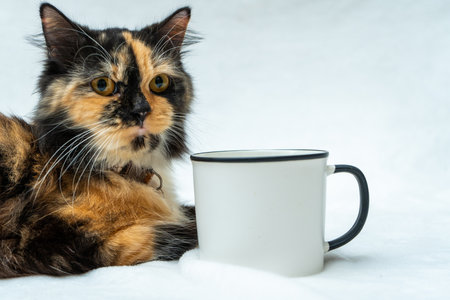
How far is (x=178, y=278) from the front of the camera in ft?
3.27

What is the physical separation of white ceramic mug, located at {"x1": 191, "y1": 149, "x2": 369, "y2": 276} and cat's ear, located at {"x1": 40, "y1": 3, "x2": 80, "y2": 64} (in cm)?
42

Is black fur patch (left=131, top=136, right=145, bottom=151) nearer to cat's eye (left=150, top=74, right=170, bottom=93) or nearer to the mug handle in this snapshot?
cat's eye (left=150, top=74, right=170, bottom=93)

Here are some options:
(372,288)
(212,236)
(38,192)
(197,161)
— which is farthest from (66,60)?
(372,288)

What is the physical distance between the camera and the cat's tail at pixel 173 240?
1133mm

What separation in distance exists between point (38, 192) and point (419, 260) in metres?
0.86

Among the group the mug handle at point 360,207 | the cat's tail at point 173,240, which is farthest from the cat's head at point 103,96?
the mug handle at point 360,207

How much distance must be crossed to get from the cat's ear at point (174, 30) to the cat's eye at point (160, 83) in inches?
3.8

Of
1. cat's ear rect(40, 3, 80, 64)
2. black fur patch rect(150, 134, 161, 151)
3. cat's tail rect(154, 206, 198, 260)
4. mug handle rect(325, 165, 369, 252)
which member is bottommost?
cat's tail rect(154, 206, 198, 260)

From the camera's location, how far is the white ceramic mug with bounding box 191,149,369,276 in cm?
93

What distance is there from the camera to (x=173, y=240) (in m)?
1.16

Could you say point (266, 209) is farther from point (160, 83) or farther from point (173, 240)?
point (160, 83)

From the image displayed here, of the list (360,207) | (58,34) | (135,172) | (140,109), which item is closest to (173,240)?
(135,172)

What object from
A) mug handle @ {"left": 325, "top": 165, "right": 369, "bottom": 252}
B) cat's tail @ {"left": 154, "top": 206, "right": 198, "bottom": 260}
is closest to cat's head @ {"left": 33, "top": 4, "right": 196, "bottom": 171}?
cat's tail @ {"left": 154, "top": 206, "right": 198, "bottom": 260}

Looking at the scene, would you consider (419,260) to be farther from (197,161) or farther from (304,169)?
(197,161)
